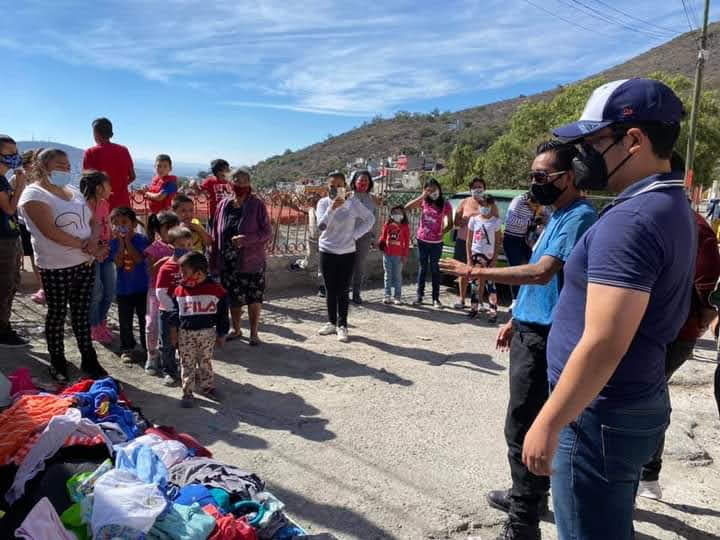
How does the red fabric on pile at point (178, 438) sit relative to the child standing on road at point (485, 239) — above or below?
below

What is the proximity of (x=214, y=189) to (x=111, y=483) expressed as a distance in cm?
484

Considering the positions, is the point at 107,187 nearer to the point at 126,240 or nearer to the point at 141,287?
the point at 126,240

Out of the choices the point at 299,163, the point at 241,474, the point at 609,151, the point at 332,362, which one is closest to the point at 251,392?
the point at 332,362

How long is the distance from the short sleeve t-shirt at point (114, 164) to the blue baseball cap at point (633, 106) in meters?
5.32

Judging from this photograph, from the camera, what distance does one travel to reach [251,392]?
464 centimetres

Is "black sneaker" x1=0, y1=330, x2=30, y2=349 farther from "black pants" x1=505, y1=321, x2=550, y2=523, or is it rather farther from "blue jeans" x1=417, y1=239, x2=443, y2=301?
"blue jeans" x1=417, y1=239, x2=443, y2=301

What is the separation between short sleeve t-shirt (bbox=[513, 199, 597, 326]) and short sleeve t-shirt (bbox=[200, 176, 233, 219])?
15.9 ft

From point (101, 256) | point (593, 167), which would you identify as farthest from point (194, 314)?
point (593, 167)

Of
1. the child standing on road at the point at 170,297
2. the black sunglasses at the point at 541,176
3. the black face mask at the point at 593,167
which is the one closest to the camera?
the black face mask at the point at 593,167

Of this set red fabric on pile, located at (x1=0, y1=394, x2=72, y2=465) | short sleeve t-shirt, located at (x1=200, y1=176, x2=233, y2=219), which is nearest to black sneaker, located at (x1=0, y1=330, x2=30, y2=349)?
red fabric on pile, located at (x1=0, y1=394, x2=72, y2=465)

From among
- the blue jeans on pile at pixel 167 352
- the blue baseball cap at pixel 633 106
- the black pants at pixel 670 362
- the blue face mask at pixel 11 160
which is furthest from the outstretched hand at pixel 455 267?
the blue face mask at pixel 11 160

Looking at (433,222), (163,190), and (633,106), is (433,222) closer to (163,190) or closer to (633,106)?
(163,190)

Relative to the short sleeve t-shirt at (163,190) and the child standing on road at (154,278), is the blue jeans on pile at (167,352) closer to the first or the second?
the child standing on road at (154,278)

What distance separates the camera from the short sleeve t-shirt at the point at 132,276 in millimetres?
5020
